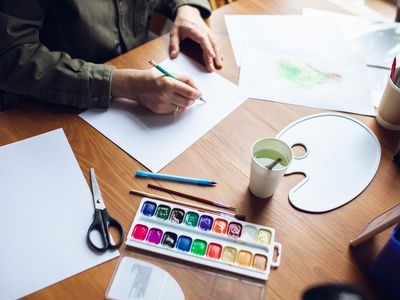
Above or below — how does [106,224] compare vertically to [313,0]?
below

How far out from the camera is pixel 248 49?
2.97 feet

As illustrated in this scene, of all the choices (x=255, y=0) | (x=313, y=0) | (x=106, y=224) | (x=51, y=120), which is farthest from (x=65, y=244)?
(x=313, y=0)

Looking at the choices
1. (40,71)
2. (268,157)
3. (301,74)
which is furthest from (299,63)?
(40,71)

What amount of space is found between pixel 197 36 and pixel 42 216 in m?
0.55

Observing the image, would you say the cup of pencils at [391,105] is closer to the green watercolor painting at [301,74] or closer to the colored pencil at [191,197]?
the green watercolor painting at [301,74]

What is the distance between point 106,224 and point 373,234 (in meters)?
0.42

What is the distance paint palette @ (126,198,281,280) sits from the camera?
563 millimetres

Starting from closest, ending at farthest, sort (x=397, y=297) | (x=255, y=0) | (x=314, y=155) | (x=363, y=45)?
1. (x=397, y=297)
2. (x=314, y=155)
3. (x=363, y=45)
4. (x=255, y=0)

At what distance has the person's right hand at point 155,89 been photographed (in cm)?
75

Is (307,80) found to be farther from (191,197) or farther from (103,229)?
(103,229)

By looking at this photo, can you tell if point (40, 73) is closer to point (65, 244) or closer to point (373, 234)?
point (65, 244)

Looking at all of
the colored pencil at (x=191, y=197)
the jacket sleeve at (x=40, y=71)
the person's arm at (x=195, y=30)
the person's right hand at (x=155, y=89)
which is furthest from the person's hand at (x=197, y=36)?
the colored pencil at (x=191, y=197)

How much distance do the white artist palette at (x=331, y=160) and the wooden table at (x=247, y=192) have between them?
0.05 ft

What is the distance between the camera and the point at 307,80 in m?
0.84
